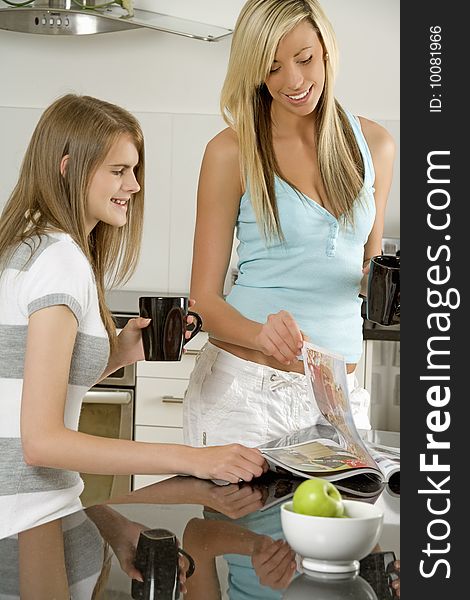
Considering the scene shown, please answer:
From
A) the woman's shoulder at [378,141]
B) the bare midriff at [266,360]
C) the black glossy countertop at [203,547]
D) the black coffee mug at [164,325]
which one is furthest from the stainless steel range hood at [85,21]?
the black glossy countertop at [203,547]

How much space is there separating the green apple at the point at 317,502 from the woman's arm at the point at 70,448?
383 mm

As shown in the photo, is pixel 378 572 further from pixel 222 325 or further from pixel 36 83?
pixel 36 83

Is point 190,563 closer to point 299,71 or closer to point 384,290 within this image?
point 384,290

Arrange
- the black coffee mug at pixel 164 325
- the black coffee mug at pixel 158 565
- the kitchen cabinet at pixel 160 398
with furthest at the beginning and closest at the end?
the kitchen cabinet at pixel 160 398 < the black coffee mug at pixel 164 325 < the black coffee mug at pixel 158 565

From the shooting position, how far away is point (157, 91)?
362 cm

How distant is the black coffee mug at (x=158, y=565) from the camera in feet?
2.72

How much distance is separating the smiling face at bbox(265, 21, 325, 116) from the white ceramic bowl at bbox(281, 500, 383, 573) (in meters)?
0.91

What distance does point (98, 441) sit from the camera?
1.27m

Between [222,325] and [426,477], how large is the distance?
0.94 metres

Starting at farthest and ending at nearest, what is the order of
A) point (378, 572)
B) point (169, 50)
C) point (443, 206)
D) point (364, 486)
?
point (169, 50) < point (364, 486) < point (378, 572) < point (443, 206)

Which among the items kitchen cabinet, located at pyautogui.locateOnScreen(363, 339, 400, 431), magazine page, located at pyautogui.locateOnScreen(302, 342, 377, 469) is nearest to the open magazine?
magazine page, located at pyautogui.locateOnScreen(302, 342, 377, 469)

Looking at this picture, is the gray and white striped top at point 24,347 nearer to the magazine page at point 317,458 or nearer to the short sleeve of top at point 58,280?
the short sleeve of top at point 58,280

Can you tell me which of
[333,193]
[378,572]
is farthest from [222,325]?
[378,572]

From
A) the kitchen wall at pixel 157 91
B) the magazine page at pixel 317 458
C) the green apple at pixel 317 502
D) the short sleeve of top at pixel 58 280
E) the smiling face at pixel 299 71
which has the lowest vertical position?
the magazine page at pixel 317 458
